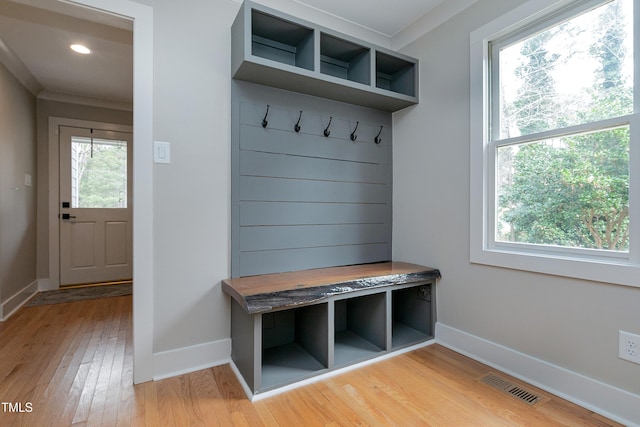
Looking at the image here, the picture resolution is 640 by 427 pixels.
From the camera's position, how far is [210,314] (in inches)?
75.0

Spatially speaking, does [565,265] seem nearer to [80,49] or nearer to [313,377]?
[313,377]

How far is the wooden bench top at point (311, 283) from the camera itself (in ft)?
5.18

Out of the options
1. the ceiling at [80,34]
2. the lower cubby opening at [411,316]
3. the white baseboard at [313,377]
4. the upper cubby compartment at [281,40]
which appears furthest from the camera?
the lower cubby opening at [411,316]

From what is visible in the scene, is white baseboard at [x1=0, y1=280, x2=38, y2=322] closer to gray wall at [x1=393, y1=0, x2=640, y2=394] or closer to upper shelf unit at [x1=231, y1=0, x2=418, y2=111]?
upper shelf unit at [x1=231, y1=0, x2=418, y2=111]

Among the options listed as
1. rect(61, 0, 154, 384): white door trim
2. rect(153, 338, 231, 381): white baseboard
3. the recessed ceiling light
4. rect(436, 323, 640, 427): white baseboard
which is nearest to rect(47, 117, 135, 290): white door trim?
the recessed ceiling light

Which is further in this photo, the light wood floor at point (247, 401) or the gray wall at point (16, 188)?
the gray wall at point (16, 188)

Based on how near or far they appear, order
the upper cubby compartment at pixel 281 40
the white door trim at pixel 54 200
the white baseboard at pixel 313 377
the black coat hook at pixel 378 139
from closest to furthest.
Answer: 1. the white baseboard at pixel 313 377
2. the upper cubby compartment at pixel 281 40
3. the black coat hook at pixel 378 139
4. the white door trim at pixel 54 200

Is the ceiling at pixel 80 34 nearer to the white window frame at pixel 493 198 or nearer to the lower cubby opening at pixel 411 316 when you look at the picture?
the white window frame at pixel 493 198

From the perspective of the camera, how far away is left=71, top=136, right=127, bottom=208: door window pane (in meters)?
3.89

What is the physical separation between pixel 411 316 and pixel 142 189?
6.92 ft

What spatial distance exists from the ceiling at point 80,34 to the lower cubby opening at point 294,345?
6.66ft

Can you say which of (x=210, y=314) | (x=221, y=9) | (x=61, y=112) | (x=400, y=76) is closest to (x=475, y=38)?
(x=400, y=76)

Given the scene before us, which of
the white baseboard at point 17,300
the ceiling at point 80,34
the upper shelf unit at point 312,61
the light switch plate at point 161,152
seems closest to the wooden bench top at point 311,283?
the light switch plate at point 161,152

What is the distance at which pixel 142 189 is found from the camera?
1.71 meters
